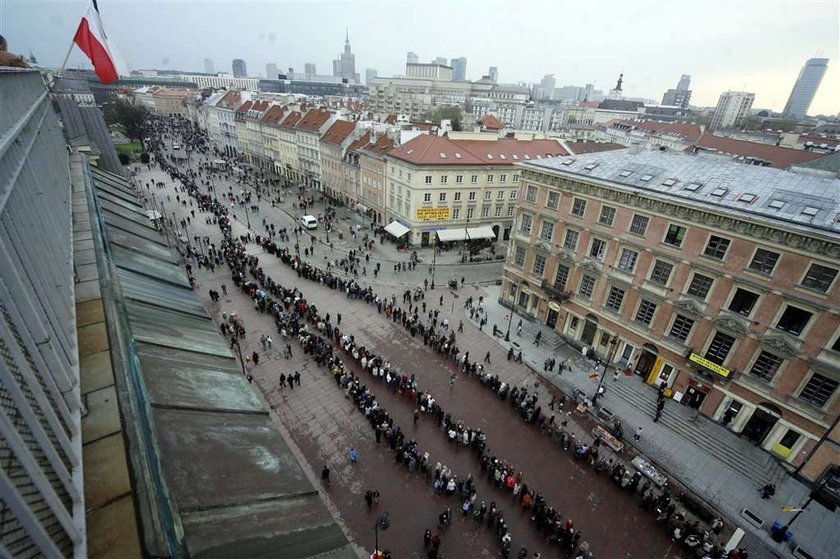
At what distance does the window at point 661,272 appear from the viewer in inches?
974

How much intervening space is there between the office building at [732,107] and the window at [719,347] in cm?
19767

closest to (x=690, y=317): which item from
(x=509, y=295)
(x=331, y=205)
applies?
(x=509, y=295)

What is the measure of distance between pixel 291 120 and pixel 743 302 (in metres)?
74.8

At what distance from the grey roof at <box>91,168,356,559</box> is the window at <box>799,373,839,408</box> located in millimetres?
24294

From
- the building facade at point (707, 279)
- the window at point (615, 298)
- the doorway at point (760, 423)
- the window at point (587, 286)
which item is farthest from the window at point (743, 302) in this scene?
the window at point (587, 286)

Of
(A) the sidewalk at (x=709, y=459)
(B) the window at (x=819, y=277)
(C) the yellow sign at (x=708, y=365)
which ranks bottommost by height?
(A) the sidewalk at (x=709, y=459)

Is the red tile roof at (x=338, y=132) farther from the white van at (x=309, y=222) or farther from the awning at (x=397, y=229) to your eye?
the awning at (x=397, y=229)

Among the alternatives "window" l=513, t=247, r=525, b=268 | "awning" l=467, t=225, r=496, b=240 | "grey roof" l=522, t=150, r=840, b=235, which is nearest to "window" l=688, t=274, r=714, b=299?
"grey roof" l=522, t=150, r=840, b=235

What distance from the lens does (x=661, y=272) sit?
82.5 ft

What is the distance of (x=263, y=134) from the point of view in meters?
82.1

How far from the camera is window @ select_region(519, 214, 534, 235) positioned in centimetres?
3229

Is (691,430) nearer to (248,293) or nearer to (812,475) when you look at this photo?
(812,475)

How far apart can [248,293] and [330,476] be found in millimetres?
20842

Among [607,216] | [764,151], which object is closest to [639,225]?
[607,216]
